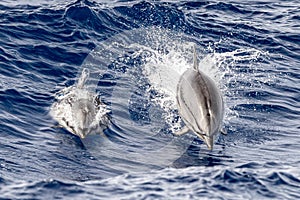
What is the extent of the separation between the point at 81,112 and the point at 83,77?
8.02ft

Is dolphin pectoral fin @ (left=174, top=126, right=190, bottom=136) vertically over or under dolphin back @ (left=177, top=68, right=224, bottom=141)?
under

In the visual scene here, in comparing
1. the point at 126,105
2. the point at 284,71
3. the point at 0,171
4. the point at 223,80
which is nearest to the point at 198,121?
the point at 0,171

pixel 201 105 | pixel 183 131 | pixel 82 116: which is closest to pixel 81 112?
pixel 82 116

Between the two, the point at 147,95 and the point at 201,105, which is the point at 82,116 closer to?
the point at 201,105

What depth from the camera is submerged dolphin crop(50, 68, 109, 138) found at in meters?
19.7

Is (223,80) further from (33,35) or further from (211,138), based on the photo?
(211,138)

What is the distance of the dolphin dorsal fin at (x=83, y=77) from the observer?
21.6m

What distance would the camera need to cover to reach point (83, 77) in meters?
22.1

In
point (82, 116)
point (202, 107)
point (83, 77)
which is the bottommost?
point (82, 116)

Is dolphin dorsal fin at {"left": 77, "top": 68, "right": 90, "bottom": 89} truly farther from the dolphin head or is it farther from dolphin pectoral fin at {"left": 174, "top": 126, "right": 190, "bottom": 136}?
dolphin pectoral fin at {"left": 174, "top": 126, "right": 190, "bottom": 136}

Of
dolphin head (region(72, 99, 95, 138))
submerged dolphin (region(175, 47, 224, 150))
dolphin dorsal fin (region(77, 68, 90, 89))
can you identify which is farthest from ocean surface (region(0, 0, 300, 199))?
submerged dolphin (region(175, 47, 224, 150))

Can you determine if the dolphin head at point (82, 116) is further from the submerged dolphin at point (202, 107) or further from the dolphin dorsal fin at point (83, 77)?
the submerged dolphin at point (202, 107)

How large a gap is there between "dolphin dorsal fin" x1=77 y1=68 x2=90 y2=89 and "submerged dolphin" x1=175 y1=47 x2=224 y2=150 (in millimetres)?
4084

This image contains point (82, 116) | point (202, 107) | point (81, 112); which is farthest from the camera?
point (81, 112)
